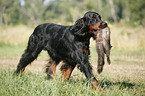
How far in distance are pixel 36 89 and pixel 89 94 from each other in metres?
0.83

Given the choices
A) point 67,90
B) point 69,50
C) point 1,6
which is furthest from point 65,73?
point 1,6

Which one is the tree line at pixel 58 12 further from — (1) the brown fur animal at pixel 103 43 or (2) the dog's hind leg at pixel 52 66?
(1) the brown fur animal at pixel 103 43

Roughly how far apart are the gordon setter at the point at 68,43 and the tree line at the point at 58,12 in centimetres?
805

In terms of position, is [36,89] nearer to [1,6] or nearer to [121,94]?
[121,94]

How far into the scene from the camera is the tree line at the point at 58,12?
18530 millimetres

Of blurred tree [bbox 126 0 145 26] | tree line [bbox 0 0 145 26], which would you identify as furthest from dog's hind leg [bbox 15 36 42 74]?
blurred tree [bbox 126 0 145 26]

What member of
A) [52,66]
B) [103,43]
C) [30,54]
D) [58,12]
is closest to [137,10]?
[52,66]

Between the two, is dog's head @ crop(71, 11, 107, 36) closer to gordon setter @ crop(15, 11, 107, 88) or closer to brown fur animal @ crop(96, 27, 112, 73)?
gordon setter @ crop(15, 11, 107, 88)

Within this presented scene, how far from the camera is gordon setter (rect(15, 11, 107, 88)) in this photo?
10.8ft

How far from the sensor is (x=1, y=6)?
28406mm

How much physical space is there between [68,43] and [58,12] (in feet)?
201

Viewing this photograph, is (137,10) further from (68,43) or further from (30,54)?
(68,43)

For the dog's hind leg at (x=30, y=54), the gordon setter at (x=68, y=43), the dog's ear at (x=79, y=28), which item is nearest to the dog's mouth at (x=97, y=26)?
the gordon setter at (x=68, y=43)

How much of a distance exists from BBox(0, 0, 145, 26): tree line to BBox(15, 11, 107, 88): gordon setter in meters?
8.05
